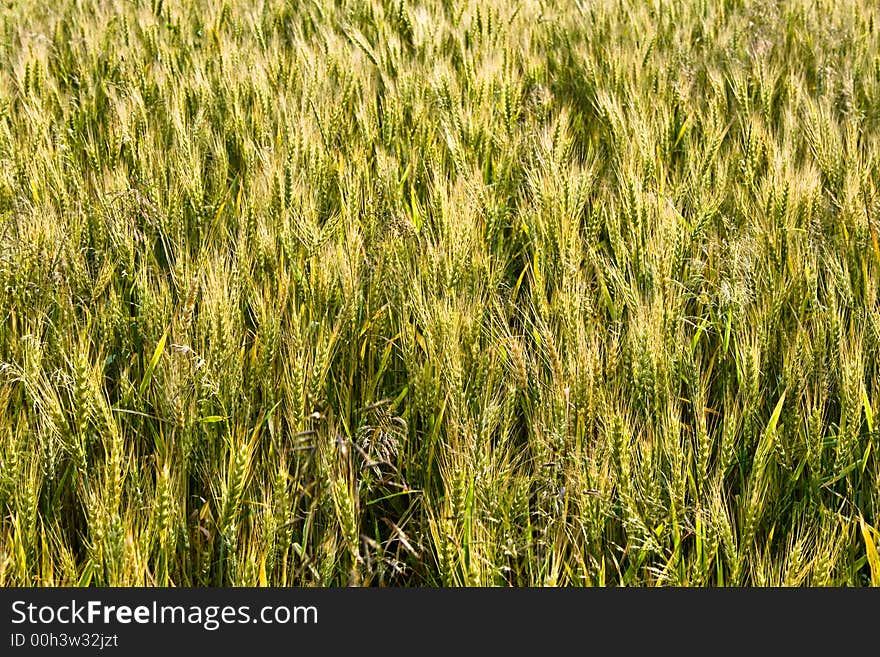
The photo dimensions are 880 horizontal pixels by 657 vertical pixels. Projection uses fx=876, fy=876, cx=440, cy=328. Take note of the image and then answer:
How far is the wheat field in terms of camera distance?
4.82ft

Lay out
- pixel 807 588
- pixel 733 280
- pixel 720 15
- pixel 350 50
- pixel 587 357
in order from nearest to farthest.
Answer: pixel 807 588, pixel 587 357, pixel 733 280, pixel 350 50, pixel 720 15

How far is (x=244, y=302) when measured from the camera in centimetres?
196

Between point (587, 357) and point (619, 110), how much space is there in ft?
4.38

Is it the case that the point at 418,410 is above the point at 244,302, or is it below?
below

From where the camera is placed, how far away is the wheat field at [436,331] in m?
1.47

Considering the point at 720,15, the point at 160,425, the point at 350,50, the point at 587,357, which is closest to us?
the point at 587,357

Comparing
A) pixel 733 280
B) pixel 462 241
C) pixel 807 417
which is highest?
pixel 462 241

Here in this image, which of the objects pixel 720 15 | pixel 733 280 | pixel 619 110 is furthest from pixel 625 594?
pixel 720 15

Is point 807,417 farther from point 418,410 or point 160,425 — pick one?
point 160,425

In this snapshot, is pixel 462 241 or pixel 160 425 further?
pixel 462 241

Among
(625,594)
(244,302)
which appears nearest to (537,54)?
(244,302)

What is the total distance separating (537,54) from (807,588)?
2538 mm

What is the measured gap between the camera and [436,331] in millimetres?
1720

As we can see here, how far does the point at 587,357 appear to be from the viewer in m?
1.60
